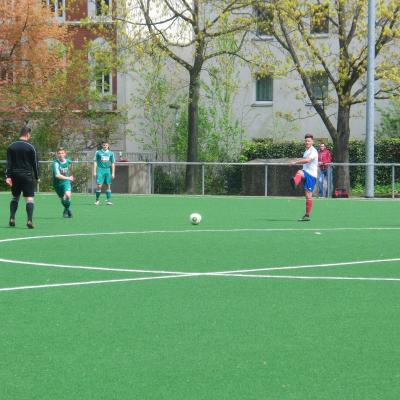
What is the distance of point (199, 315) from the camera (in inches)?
379

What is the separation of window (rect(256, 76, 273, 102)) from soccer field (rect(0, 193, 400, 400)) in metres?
34.4

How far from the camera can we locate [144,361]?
300 inches

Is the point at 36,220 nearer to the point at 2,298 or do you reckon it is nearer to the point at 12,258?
the point at 12,258

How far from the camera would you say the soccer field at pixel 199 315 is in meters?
7.02

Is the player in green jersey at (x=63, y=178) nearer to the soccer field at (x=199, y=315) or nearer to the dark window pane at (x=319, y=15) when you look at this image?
the soccer field at (x=199, y=315)

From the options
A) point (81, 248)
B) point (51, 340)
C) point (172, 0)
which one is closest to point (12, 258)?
point (81, 248)

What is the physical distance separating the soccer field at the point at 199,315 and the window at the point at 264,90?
34.4 meters

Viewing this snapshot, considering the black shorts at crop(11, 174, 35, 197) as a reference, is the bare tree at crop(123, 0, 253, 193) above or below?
above

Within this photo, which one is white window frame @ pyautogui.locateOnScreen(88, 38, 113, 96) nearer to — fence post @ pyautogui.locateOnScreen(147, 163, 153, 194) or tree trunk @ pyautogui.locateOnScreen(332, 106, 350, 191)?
fence post @ pyautogui.locateOnScreen(147, 163, 153, 194)

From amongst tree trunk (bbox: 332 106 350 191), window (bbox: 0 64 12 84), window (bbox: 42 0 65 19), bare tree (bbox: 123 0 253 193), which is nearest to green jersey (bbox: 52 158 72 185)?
bare tree (bbox: 123 0 253 193)

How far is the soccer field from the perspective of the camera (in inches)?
276

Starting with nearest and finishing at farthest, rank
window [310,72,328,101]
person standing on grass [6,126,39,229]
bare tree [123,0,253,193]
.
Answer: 1. person standing on grass [6,126,39,229]
2. bare tree [123,0,253,193]
3. window [310,72,328,101]

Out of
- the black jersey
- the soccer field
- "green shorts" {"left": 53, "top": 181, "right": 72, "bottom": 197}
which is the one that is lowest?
the soccer field

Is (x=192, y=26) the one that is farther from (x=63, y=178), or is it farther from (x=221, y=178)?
(x=63, y=178)
